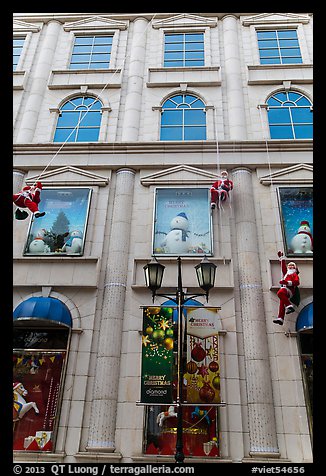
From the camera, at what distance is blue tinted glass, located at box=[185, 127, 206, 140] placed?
1345 centimetres

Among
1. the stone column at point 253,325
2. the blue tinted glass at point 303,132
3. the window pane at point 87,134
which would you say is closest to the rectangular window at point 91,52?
the window pane at point 87,134

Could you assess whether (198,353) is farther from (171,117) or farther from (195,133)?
(171,117)

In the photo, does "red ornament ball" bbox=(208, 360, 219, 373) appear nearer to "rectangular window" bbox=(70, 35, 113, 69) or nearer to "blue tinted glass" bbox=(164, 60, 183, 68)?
"blue tinted glass" bbox=(164, 60, 183, 68)

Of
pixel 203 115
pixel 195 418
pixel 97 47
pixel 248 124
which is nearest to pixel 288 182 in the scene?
pixel 248 124

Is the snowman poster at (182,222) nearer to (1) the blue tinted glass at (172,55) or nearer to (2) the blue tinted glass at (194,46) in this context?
(1) the blue tinted glass at (172,55)

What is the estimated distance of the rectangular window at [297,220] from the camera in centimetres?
1096

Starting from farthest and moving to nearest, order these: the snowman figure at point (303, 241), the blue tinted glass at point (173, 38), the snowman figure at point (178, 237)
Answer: the blue tinted glass at point (173, 38), the snowman figure at point (178, 237), the snowman figure at point (303, 241)

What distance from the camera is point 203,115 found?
1399 centimetres

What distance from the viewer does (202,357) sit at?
932cm

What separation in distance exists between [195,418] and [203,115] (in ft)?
33.9

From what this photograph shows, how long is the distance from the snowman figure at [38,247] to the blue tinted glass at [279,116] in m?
9.07

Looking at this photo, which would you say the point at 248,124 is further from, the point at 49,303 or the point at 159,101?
the point at 49,303

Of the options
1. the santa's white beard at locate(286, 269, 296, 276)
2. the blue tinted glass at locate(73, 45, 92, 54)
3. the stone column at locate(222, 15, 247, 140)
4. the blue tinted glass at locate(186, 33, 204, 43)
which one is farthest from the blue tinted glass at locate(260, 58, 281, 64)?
the santa's white beard at locate(286, 269, 296, 276)
